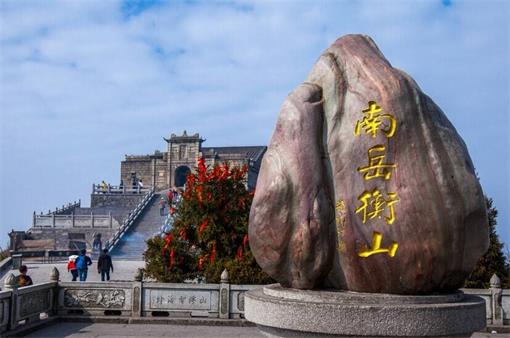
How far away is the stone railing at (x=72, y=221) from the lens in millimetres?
33406

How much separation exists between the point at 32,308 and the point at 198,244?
369cm

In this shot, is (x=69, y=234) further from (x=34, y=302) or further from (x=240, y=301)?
(x=240, y=301)

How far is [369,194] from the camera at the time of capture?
480cm

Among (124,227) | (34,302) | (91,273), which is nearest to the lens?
(34,302)

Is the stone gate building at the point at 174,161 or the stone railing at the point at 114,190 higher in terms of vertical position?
the stone gate building at the point at 174,161

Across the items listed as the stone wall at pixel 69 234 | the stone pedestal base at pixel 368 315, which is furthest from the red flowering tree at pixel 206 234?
the stone wall at pixel 69 234

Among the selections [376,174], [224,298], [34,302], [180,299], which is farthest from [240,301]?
[376,174]

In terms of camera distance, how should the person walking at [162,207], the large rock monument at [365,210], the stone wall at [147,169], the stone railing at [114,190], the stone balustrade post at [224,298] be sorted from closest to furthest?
1. the large rock monument at [365,210]
2. the stone balustrade post at [224,298]
3. the person walking at [162,207]
4. the stone railing at [114,190]
5. the stone wall at [147,169]

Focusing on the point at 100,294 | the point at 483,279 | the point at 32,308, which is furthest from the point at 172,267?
the point at 483,279

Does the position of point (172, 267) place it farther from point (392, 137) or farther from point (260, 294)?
point (392, 137)

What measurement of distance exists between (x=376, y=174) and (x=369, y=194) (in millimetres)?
191

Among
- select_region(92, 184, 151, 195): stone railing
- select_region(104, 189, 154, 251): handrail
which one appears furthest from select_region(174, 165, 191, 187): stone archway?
select_region(104, 189, 154, 251): handrail

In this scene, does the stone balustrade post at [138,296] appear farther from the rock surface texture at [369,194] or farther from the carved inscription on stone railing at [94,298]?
the rock surface texture at [369,194]

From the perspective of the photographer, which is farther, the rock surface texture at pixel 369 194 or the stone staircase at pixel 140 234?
the stone staircase at pixel 140 234
